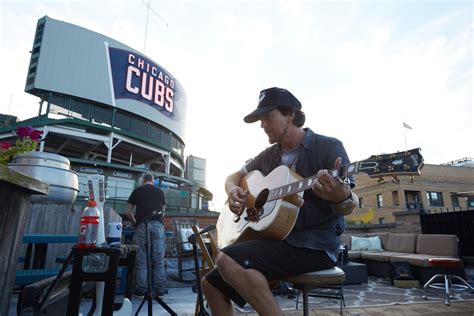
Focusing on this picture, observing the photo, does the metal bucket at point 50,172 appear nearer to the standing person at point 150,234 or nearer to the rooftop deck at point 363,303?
the rooftop deck at point 363,303

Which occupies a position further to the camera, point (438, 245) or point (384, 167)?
point (438, 245)

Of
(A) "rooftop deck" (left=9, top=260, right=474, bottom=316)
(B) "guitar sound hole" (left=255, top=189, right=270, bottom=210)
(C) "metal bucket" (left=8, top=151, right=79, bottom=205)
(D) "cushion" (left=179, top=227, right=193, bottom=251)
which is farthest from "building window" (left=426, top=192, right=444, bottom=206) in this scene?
(C) "metal bucket" (left=8, top=151, right=79, bottom=205)

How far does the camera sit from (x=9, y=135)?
17.8 metres

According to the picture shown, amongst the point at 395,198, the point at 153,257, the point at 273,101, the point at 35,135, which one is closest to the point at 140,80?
the point at 153,257

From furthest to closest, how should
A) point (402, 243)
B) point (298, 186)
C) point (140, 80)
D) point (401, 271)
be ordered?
point (140, 80) < point (402, 243) < point (401, 271) < point (298, 186)

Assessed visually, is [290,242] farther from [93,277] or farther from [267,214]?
[93,277]

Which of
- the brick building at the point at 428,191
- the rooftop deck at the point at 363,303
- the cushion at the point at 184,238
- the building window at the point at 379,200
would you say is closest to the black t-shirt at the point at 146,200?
the rooftop deck at the point at 363,303

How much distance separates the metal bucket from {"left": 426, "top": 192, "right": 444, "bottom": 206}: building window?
3726 centimetres

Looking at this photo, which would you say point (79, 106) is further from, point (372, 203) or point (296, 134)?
point (372, 203)

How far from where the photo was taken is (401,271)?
254 inches

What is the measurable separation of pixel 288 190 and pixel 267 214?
0.62 ft

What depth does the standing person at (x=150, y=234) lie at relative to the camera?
4.62 meters

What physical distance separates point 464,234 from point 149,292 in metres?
7.99

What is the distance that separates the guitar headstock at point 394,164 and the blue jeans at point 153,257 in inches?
157
